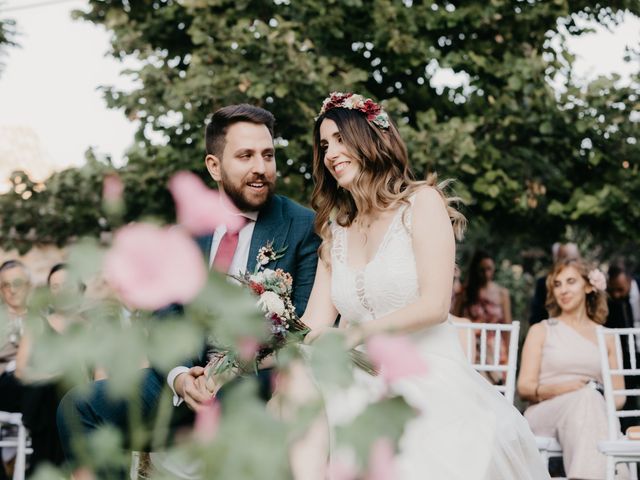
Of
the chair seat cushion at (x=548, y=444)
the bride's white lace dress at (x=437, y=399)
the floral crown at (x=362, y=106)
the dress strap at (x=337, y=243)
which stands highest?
the floral crown at (x=362, y=106)

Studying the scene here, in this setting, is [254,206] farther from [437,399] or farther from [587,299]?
[587,299]

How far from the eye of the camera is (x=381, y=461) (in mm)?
779

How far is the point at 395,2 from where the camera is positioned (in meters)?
8.53

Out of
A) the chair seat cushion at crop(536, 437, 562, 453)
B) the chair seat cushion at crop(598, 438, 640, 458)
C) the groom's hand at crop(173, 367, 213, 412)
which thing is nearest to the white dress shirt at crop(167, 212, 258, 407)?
the groom's hand at crop(173, 367, 213, 412)

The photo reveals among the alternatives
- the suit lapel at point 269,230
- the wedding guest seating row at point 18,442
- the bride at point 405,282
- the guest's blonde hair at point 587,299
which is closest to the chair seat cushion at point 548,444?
the guest's blonde hair at point 587,299

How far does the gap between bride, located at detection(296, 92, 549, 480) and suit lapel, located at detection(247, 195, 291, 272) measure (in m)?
0.13

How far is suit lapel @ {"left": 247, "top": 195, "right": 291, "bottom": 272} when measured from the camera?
3.18 meters

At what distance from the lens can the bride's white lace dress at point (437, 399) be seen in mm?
2561

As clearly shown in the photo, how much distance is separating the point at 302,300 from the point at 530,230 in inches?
254

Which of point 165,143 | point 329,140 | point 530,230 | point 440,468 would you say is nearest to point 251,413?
point 440,468

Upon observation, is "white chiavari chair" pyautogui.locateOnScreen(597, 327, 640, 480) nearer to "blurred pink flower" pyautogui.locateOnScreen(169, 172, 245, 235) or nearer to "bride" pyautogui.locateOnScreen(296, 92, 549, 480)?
"bride" pyautogui.locateOnScreen(296, 92, 549, 480)

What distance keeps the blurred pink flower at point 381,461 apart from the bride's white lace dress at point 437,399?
1.55 metres

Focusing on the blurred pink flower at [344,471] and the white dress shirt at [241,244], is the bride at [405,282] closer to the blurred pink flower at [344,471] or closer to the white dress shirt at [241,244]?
the white dress shirt at [241,244]

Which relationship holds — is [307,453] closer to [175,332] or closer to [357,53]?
[175,332]
